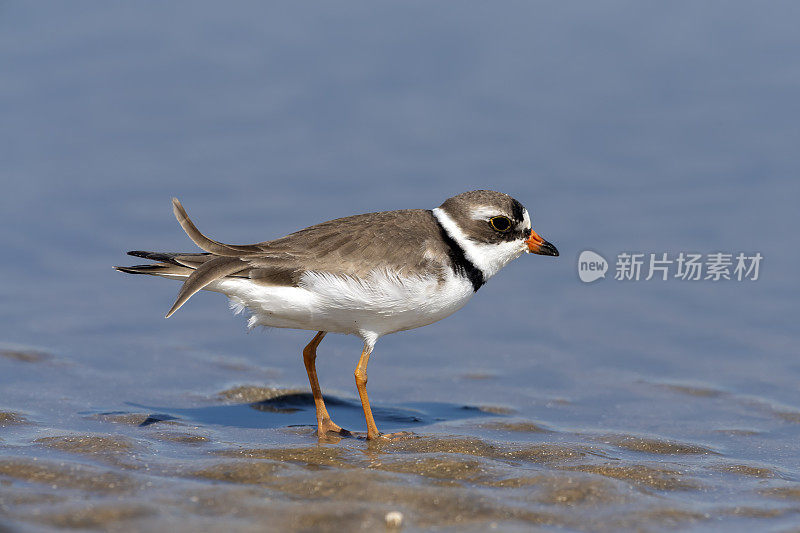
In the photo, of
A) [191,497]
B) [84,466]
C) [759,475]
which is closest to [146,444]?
[84,466]

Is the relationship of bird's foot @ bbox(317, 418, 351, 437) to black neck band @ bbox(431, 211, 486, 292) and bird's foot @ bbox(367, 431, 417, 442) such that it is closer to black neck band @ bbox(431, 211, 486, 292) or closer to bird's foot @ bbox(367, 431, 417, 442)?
bird's foot @ bbox(367, 431, 417, 442)

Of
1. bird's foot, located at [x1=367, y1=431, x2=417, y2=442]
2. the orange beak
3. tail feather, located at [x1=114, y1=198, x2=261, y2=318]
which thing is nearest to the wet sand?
bird's foot, located at [x1=367, y1=431, x2=417, y2=442]

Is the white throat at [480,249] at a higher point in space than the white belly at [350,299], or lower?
higher

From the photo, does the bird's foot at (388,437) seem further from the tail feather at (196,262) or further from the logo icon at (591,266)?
the logo icon at (591,266)

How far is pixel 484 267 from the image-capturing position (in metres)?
8.40

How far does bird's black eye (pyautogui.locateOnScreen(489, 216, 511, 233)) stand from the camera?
331 inches

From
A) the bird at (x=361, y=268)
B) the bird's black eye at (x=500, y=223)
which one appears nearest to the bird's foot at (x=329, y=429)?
the bird at (x=361, y=268)

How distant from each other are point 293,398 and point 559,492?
3.76m

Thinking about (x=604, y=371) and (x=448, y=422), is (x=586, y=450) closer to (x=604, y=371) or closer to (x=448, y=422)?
(x=448, y=422)

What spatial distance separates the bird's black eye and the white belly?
2.02 feet

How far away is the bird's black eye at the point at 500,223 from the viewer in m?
8.40

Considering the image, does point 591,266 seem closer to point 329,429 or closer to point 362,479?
point 329,429

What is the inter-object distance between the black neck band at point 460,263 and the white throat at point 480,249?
2 cm

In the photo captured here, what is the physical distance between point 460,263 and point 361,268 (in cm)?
89
